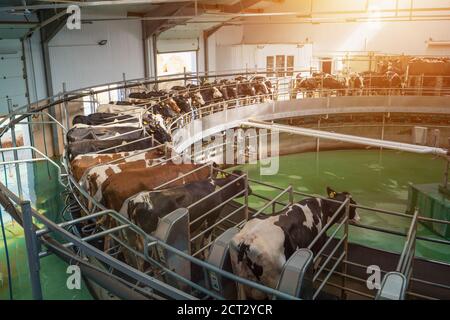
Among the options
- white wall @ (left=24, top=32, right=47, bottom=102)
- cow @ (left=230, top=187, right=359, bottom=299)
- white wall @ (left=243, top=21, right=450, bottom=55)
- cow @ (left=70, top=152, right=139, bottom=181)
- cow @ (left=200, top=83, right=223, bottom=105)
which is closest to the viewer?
cow @ (left=230, top=187, right=359, bottom=299)

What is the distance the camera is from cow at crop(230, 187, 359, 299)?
8.47ft

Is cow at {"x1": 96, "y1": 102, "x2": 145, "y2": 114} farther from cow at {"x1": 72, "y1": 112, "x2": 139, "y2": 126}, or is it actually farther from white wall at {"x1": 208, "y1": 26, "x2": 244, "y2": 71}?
white wall at {"x1": 208, "y1": 26, "x2": 244, "y2": 71}

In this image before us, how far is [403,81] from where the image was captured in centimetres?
1294

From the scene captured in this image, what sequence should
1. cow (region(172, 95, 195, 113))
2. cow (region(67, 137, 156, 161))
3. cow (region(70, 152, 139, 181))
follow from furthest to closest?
cow (region(172, 95, 195, 113)) < cow (region(67, 137, 156, 161)) < cow (region(70, 152, 139, 181))

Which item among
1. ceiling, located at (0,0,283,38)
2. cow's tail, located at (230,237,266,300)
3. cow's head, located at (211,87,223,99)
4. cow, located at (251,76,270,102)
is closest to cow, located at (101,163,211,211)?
cow's tail, located at (230,237,266,300)

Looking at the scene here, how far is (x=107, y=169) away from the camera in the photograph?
3.65 meters

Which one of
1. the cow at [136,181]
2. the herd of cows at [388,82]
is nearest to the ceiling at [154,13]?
the herd of cows at [388,82]

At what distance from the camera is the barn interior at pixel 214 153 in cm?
265

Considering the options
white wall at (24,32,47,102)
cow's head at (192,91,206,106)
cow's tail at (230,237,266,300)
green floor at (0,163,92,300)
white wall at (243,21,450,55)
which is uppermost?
white wall at (243,21,450,55)

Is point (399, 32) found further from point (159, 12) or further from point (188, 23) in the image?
point (159, 12)

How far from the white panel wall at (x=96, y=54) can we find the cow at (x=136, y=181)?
7198 millimetres

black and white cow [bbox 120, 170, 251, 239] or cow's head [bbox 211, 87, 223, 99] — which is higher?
cow's head [bbox 211, 87, 223, 99]

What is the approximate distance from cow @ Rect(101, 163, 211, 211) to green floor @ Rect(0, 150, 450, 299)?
0.70 m
